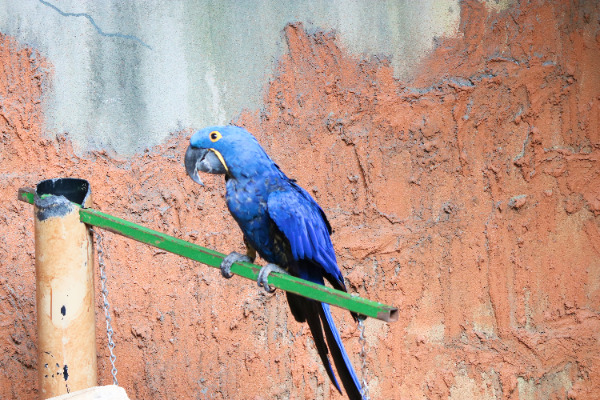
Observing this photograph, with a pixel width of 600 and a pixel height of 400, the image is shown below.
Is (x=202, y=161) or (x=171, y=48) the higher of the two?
(x=171, y=48)

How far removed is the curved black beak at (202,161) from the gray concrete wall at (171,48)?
0.94 metres

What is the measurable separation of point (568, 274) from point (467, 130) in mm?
795

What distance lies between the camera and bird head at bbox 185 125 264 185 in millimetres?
1684

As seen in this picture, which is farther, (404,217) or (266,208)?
(404,217)

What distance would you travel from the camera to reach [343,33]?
2.67 metres

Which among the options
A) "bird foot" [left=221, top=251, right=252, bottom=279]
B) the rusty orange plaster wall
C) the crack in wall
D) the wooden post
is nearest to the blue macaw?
"bird foot" [left=221, top=251, right=252, bottom=279]

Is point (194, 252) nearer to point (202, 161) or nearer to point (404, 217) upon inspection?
point (202, 161)

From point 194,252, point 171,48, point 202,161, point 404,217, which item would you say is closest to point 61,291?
point 194,252

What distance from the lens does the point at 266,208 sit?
1.73 metres

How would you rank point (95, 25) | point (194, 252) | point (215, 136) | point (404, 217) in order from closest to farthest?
point (194, 252) < point (215, 136) < point (95, 25) < point (404, 217)

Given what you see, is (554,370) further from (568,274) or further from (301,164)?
(301,164)

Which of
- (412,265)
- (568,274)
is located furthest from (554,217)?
(412,265)

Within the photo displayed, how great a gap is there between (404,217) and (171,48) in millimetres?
1234

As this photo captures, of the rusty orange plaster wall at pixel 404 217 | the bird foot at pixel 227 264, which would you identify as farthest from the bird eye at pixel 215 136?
the rusty orange plaster wall at pixel 404 217
